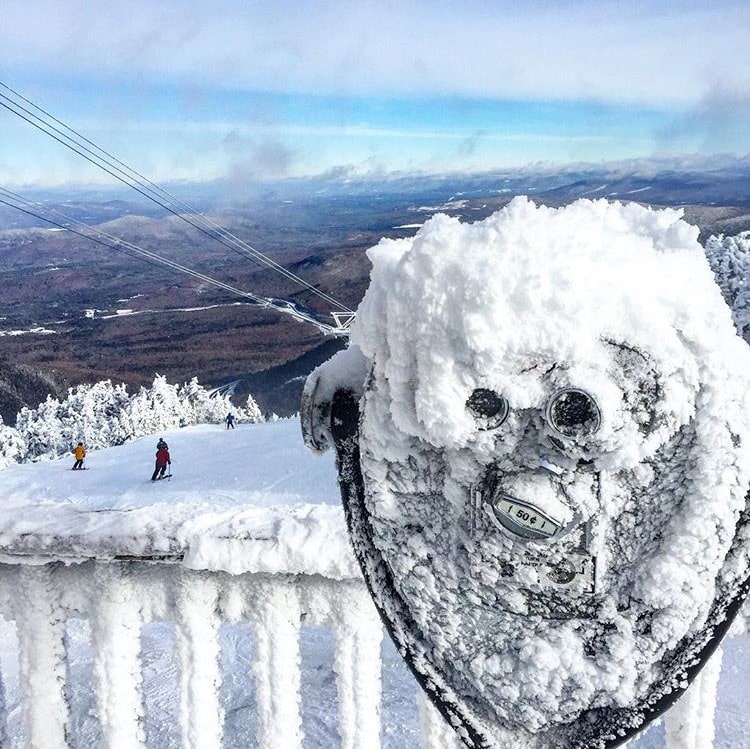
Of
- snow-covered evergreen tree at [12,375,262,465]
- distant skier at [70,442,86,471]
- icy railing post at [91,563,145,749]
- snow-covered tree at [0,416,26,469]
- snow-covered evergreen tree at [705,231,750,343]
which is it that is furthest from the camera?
snow-covered evergreen tree at [12,375,262,465]

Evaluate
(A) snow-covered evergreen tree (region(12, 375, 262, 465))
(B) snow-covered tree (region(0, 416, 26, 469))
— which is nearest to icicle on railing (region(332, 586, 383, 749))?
(A) snow-covered evergreen tree (region(12, 375, 262, 465))

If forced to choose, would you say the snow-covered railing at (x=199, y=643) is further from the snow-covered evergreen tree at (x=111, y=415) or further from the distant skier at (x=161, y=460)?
the snow-covered evergreen tree at (x=111, y=415)

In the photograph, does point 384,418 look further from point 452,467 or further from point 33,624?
point 33,624

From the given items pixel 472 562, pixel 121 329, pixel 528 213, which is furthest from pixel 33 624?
pixel 121 329

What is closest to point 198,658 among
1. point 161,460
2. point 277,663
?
point 277,663

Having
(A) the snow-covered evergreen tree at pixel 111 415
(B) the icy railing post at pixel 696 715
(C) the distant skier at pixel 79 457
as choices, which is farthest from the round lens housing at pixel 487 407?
(A) the snow-covered evergreen tree at pixel 111 415

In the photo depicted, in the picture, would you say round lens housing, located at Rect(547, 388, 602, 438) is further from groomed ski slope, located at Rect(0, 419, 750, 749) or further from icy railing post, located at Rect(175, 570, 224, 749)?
icy railing post, located at Rect(175, 570, 224, 749)
